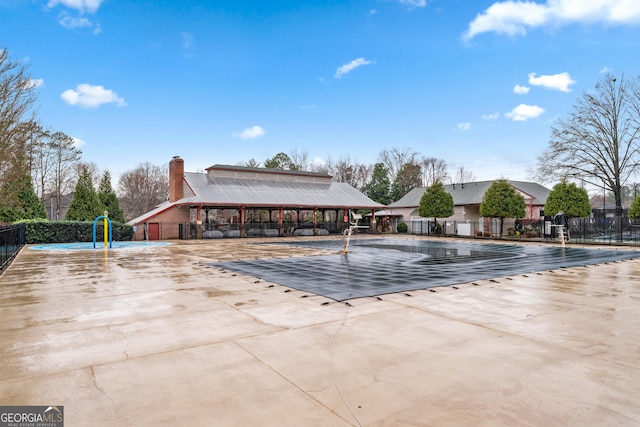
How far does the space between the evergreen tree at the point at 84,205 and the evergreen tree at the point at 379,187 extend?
2982cm

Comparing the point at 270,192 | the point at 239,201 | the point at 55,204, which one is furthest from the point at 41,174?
the point at 270,192

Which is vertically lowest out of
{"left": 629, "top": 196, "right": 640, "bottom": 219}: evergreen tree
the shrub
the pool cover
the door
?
the pool cover

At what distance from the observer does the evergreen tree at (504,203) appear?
2672 centimetres

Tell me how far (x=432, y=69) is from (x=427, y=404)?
2737 centimetres

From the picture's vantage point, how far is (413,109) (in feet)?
108

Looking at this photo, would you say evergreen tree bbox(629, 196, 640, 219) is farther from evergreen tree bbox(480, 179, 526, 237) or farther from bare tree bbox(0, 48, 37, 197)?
bare tree bbox(0, 48, 37, 197)

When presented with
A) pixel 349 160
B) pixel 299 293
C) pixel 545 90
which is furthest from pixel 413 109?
pixel 299 293

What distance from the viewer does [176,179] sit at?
29.5m

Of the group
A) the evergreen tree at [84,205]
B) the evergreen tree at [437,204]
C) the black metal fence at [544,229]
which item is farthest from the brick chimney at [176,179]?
the black metal fence at [544,229]

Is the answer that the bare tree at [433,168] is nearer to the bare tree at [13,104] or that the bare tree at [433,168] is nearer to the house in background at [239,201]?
the house in background at [239,201]

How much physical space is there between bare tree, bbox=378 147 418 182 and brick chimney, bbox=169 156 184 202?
1223 inches

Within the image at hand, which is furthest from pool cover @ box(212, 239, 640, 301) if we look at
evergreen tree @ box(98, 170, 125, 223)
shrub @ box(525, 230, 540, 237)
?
evergreen tree @ box(98, 170, 125, 223)

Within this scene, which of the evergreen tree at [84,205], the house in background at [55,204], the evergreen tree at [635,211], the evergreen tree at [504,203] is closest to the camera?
the evergreen tree at [635,211]

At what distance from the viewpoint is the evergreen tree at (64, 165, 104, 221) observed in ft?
91.3
